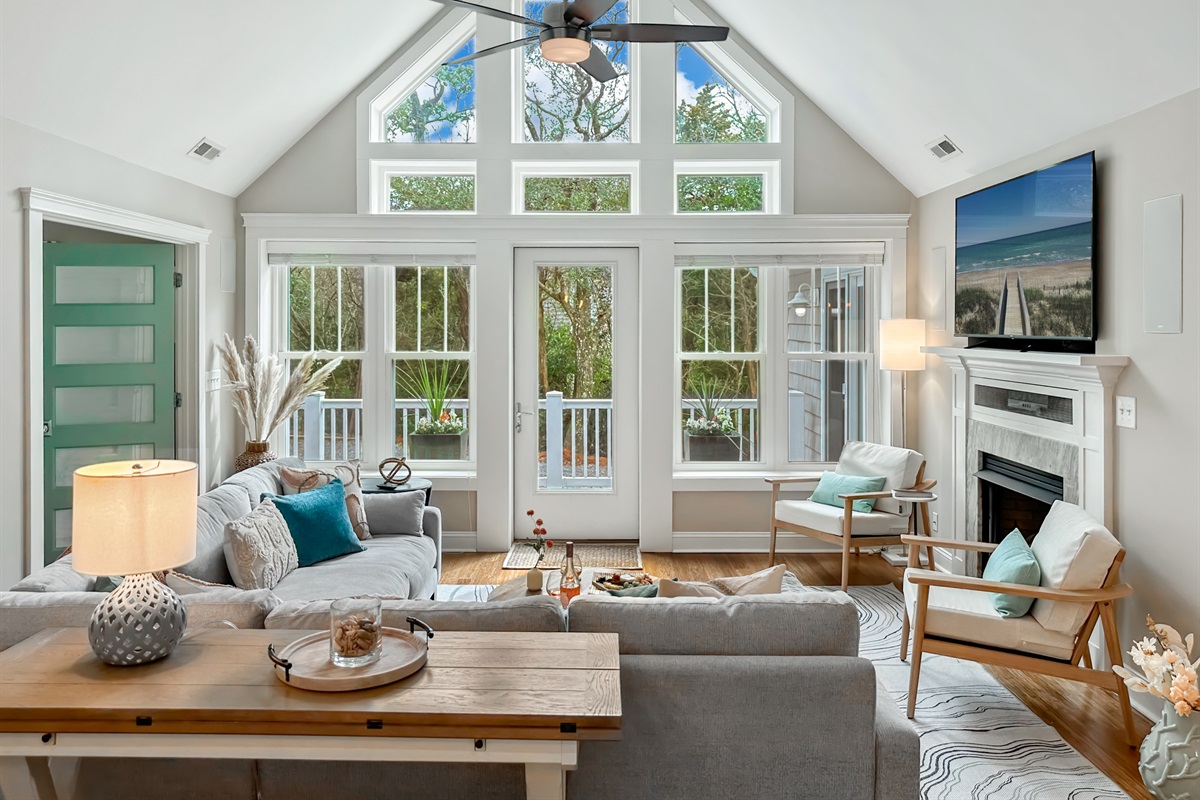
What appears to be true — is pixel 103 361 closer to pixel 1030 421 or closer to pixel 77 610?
pixel 77 610

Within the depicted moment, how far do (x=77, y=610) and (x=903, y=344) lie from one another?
4601mm

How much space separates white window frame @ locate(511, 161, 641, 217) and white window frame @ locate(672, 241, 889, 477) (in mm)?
590

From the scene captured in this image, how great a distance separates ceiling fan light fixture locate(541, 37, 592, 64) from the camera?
3.12 meters

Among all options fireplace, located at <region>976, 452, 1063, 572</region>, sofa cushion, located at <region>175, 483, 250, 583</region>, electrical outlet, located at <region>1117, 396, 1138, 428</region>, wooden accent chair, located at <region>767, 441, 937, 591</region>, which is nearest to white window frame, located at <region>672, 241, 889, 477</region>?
wooden accent chair, located at <region>767, 441, 937, 591</region>

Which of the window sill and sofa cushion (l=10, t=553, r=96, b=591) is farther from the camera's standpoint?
the window sill

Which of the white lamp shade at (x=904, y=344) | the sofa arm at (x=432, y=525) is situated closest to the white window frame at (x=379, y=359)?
the sofa arm at (x=432, y=525)

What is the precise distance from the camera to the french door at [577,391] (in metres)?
5.96

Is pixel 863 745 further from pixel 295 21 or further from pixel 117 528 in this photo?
pixel 295 21

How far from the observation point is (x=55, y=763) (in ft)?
6.93

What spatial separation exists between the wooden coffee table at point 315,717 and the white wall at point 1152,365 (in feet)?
8.00

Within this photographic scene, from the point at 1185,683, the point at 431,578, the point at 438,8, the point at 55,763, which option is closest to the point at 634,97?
the point at 438,8

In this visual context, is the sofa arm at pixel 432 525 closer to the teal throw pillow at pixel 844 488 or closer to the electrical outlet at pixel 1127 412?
the teal throw pillow at pixel 844 488

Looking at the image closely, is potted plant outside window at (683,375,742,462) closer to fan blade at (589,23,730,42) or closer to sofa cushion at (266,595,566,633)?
fan blade at (589,23,730,42)

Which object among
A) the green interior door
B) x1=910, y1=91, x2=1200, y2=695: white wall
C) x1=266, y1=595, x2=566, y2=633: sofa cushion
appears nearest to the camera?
x1=266, y1=595, x2=566, y2=633: sofa cushion
